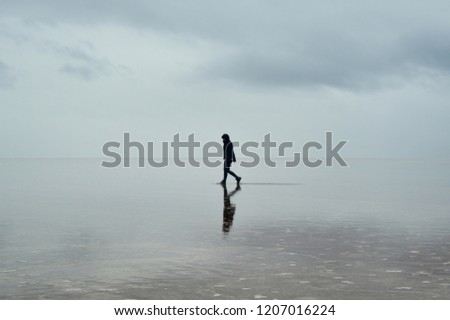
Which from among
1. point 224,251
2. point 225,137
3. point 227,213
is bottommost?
point 224,251

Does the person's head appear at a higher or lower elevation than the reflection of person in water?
higher

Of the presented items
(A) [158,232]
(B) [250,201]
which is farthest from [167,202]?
(A) [158,232]

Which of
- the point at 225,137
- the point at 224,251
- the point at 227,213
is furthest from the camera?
the point at 225,137

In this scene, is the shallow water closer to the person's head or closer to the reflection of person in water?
the reflection of person in water

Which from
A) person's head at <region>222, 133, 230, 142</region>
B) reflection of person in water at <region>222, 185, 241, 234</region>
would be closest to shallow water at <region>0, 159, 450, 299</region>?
reflection of person in water at <region>222, 185, 241, 234</region>

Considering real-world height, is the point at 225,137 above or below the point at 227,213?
above

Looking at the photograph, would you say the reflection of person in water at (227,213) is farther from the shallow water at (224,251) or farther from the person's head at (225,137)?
the person's head at (225,137)

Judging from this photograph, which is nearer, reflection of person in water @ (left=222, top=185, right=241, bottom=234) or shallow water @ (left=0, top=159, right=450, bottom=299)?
shallow water @ (left=0, top=159, right=450, bottom=299)

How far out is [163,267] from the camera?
11273 mm

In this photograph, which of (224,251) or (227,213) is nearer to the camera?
(224,251)

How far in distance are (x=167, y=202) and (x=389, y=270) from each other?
15.9 m

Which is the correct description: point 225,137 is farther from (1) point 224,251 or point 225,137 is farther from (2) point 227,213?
(1) point 224,251

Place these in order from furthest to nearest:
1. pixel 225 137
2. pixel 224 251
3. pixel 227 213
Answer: pixel 225 137 < pixel 227 213 < pixel 224 251

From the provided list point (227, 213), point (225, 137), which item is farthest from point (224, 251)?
point (225, 137)
